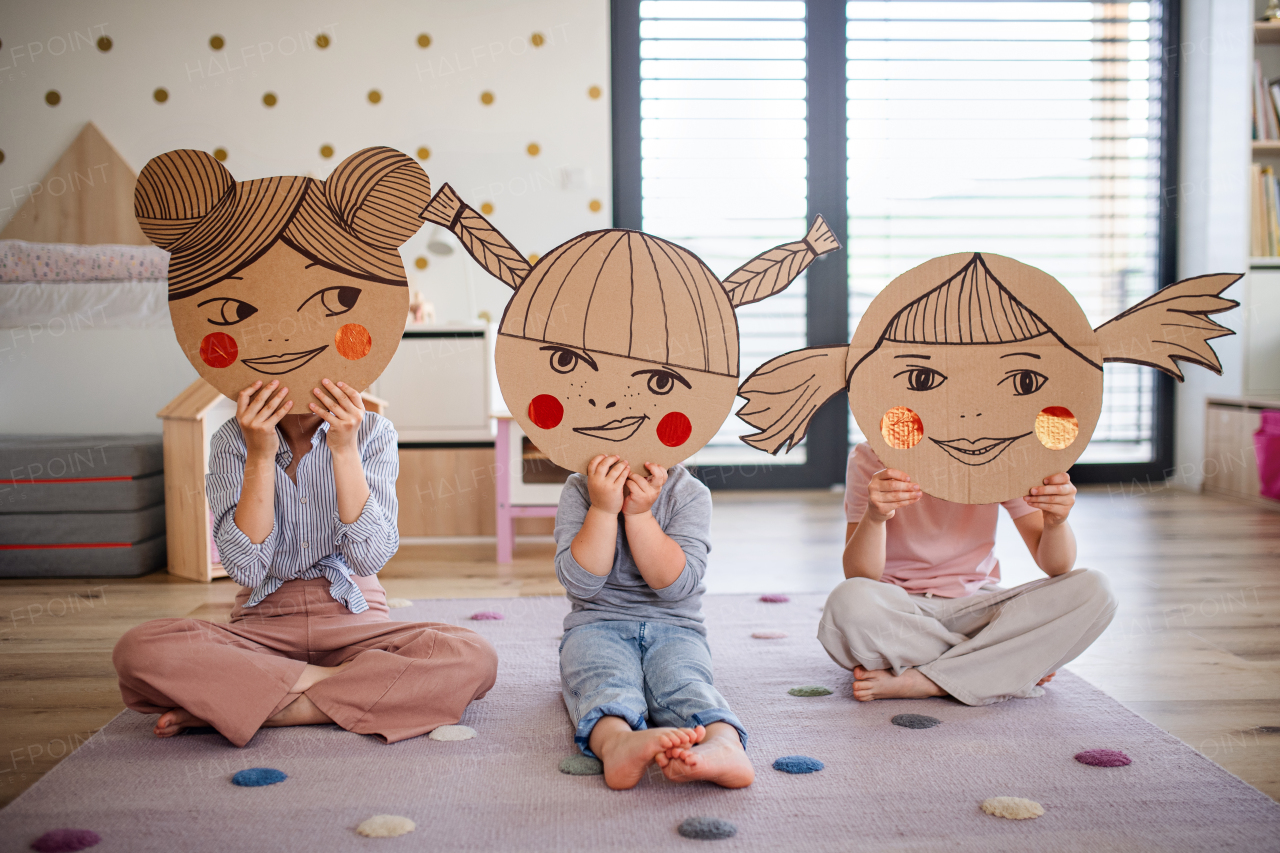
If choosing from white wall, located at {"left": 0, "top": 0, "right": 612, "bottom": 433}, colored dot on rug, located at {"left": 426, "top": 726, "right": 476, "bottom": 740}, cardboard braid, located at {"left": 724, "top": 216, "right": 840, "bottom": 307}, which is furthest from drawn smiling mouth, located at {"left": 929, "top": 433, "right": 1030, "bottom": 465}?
white wall, located at {"left": 0, "top": 0, "right": 612, "bottom": 433}

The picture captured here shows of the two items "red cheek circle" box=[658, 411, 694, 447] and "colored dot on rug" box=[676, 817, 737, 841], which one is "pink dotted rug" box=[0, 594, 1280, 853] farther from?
"red cheek circle" box=[658, 411, 694, 447]

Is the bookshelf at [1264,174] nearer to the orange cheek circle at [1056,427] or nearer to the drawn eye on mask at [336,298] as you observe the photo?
the orange cheek circle at [1056,427]

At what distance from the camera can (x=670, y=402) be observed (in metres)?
1.15

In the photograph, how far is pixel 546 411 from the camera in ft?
3.78

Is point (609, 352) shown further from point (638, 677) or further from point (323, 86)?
point (323, 86)

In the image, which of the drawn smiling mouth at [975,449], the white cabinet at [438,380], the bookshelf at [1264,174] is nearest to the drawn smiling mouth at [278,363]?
the drawn smiling mouth at [975,449]

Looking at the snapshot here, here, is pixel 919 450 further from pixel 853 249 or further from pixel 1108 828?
pixel 853 249

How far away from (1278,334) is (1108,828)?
2864 mm

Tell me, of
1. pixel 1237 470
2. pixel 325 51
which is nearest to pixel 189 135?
pixel 325 51

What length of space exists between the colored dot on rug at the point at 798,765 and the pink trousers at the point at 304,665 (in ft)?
1.37

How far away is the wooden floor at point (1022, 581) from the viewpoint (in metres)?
1.22

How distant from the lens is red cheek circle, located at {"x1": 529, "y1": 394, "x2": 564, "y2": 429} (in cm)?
115

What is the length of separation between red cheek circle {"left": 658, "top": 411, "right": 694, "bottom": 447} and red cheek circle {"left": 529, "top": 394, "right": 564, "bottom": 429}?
0.13 m

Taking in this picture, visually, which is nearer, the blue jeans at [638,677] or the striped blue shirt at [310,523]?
the blue jeans at [638,677]
